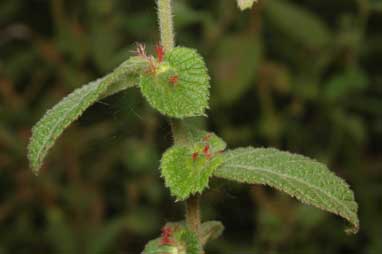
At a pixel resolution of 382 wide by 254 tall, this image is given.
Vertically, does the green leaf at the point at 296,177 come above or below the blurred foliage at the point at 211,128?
below

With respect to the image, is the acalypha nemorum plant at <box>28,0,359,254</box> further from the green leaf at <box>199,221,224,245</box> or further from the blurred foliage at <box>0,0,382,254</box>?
the blurred foliage at <box>0,0,382,254</box>

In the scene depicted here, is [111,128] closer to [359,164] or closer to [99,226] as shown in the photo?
[99,226]

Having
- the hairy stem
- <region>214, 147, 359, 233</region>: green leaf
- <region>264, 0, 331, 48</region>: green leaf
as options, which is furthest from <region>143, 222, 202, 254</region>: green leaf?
<region>264, 0, 331, 48</region>: green leaf

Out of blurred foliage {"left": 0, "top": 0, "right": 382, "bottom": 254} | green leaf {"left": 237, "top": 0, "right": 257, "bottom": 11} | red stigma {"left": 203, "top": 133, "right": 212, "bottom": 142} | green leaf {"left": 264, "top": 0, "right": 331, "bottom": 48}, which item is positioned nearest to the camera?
green leaf {"left": 237, "top": 0, "right": 257, "bottom": 11}

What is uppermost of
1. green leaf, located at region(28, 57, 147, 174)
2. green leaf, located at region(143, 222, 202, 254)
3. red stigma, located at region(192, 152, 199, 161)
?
green leaf, located at region(28, 57, 147, 174)

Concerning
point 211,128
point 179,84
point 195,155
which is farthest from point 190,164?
point 211,128

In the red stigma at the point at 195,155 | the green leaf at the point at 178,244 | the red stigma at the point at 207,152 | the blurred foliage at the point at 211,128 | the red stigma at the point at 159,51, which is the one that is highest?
the blurred foliage at the point at 211,128

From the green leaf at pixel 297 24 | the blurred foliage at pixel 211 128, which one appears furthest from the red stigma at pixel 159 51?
the green leaf at pixel 297 24

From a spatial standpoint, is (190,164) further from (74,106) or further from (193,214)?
(74,106)

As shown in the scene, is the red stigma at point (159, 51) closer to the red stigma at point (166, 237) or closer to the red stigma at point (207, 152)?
the red stigma at point (207, 152)
